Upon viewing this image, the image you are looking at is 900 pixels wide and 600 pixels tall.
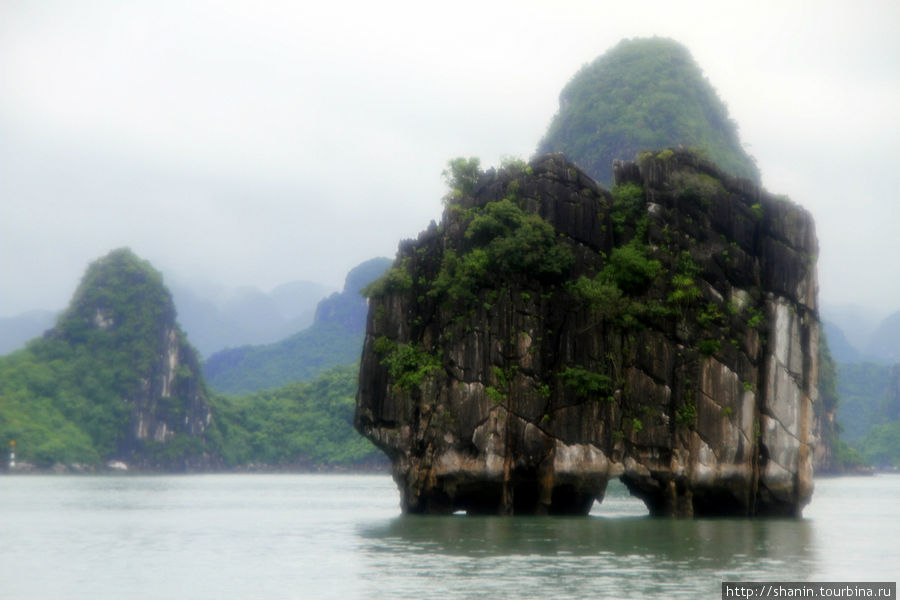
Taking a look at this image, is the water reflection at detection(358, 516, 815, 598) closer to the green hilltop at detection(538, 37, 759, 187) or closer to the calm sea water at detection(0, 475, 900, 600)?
the calm sea water at detection(0, 475, 900, 600)

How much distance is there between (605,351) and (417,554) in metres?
9.72

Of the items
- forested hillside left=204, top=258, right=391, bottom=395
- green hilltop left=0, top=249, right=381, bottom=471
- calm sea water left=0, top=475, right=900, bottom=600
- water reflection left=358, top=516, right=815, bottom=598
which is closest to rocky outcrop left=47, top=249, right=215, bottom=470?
green hilltop left=0, top=249, right=381, bottom=471

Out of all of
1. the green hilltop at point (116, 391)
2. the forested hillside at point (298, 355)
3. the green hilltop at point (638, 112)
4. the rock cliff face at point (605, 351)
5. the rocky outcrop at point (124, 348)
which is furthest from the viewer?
the forested hillside at point (298, 355)

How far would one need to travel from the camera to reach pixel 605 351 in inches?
1051

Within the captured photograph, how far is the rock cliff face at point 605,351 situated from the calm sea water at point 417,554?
113 cm

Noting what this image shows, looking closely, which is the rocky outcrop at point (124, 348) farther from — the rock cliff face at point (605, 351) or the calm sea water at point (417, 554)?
the rock cliff face at point (605, 351)

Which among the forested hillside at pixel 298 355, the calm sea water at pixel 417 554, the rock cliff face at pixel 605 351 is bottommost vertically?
the calm sea water at pixel 417 554

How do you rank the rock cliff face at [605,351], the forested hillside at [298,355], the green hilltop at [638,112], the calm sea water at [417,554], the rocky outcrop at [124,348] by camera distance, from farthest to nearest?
the forested hillside at [298,355], the green hilltop at [638,112], the rocky outcrop at [124,348], the rock cliff face at [605,351], the calm sea water at [417,554]

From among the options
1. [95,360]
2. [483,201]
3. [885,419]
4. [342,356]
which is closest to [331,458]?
[95,360]

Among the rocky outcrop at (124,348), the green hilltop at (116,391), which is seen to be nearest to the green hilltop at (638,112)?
the green hilltop at (116,391)

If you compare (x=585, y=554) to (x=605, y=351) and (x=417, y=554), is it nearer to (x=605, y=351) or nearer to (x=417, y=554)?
(x=417, y=554)

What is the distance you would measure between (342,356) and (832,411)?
202 feet

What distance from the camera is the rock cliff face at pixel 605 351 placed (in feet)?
84.9

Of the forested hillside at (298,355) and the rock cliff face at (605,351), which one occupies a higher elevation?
the forested hillside at (298,355)
